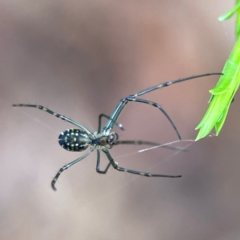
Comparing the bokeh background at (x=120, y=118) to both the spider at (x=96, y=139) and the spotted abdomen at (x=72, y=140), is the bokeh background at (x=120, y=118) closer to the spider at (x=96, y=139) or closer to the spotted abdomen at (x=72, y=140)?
the spider at (x=96, y=139)

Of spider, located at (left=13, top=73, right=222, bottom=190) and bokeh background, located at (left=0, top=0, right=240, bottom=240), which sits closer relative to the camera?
spider, located at (left=13, top=73, right=222, bottom=190)

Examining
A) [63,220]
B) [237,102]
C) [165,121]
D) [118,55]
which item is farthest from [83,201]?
[237,102]

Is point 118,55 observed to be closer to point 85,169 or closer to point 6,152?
point 85,169

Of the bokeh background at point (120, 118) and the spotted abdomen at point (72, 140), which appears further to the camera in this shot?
the bokeh background at point (120, 118)

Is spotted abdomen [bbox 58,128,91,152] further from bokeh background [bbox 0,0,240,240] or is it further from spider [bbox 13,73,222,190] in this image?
bokeh background [bbox 0,0,240,240]

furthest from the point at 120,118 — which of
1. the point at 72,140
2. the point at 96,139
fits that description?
the point at 72,140

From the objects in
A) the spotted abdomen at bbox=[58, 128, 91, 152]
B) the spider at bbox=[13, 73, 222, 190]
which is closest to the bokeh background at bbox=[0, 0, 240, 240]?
the spider at bbox=[13, 73, 222, 190]

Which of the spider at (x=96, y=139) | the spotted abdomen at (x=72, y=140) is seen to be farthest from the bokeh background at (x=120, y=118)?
the spotted abdomen at (x=72, y=140)
